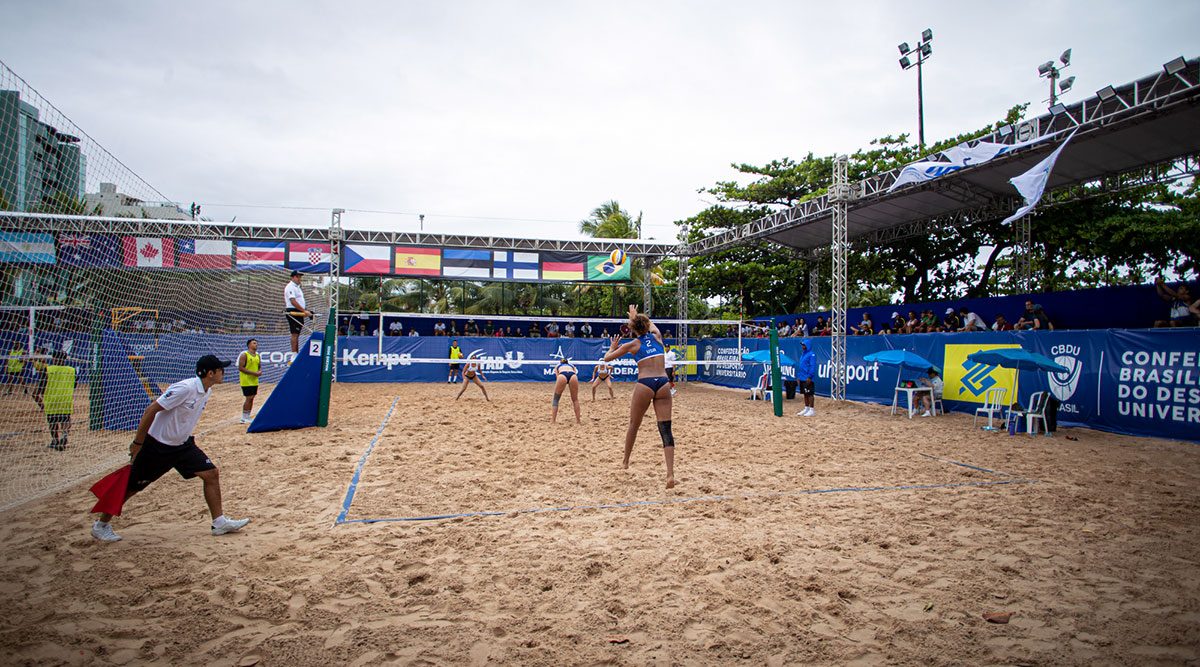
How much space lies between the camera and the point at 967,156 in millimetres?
11945

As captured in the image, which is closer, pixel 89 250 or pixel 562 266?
pixel 89 250

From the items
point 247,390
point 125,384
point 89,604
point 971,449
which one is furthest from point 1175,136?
point 125,384

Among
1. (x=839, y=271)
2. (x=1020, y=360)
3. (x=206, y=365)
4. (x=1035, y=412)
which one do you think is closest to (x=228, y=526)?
(x=206, y=365)

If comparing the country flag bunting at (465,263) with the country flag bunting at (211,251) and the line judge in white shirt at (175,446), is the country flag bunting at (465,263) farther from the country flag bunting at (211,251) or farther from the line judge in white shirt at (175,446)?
the line judge in white shirt at (175,446)

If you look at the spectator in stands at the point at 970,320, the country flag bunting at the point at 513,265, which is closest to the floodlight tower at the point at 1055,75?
the spectator in stands at the point at 970,320

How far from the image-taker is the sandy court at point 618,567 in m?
2.84

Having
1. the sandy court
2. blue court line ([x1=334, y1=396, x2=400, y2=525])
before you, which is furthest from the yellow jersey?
the sandy court

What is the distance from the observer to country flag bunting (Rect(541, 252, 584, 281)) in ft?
73.2

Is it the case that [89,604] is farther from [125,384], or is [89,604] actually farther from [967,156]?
[967,156]

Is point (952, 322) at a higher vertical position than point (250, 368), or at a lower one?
higher

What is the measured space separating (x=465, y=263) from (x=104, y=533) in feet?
60.0

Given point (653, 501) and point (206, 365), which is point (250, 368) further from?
point (653, 501)

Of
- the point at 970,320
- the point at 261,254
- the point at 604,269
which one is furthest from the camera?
the point at 604,269

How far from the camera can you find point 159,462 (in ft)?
13.9
